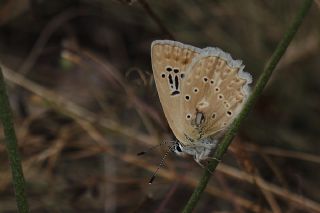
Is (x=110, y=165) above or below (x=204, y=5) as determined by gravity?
below

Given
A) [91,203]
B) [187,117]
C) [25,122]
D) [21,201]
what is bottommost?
[91,203]

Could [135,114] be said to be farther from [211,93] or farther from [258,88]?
[258,88]

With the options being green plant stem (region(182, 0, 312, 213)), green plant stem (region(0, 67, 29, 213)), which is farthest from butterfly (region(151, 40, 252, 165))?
green plant stem (region(0, 67, 29, 213))

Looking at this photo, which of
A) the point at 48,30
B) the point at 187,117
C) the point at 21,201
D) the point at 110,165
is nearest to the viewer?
the point at 21,201

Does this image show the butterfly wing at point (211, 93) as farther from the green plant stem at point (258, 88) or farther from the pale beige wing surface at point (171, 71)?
the green plant stem at point (258, 88)

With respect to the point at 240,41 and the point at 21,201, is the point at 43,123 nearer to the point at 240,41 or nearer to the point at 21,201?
the point at 240,41

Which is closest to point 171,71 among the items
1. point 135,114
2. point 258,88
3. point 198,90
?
point 198,90

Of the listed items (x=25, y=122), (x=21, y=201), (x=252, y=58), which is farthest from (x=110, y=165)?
(x=21, y=201)
